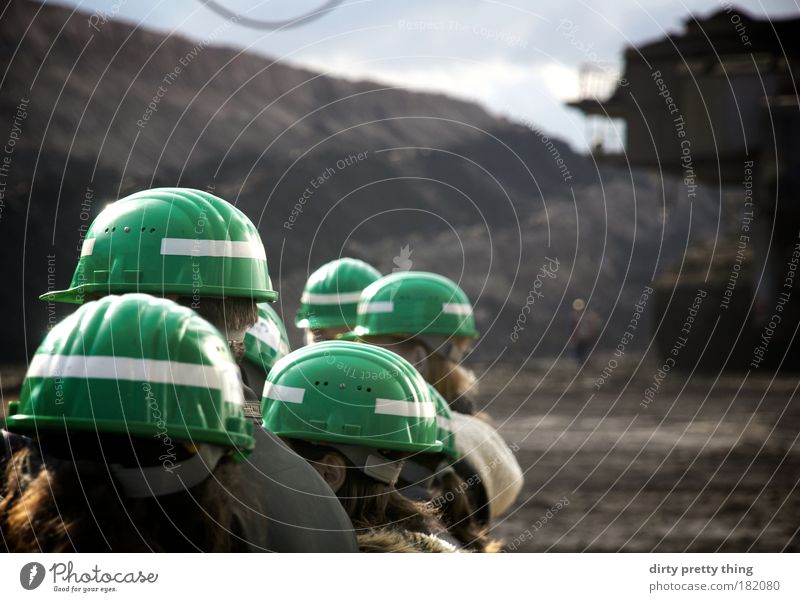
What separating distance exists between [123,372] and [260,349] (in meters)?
2.55

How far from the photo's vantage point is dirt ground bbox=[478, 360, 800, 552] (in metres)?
12.5

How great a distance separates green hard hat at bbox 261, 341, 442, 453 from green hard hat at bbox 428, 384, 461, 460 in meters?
0.85

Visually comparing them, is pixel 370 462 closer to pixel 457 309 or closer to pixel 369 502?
pixel 369 502

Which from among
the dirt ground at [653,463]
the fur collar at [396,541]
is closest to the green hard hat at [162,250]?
the fur collar at [396,541]

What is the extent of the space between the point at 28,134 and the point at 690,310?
71.7 ft

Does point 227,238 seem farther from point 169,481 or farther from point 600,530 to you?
point 600,530

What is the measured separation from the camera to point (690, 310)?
113 ft

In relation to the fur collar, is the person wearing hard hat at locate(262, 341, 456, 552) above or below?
above

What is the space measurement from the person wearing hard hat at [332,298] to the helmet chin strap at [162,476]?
3793 millimetres

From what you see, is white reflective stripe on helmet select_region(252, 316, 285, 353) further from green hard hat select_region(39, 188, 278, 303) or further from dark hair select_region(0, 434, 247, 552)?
dark hair select_region(0, 434, 247, 552)

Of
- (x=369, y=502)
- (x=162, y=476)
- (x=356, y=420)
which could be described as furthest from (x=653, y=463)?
(x=162, y=476)

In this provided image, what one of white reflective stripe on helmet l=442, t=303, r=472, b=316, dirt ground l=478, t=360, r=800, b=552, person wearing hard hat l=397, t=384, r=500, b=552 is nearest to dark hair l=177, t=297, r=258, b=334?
person wearing hard hat l=397, t=384, r=500, b=552

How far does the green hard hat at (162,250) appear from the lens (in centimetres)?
383

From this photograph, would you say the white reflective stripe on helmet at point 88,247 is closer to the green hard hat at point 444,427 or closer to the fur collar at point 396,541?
the fur collar at point 396,541
